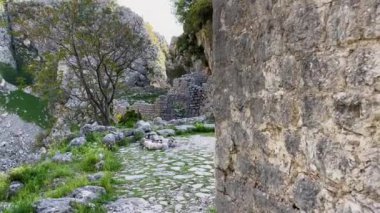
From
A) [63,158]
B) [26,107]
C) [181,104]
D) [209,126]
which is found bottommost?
A: [63,158]

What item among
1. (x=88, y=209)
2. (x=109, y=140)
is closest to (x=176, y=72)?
(x=109, y=140)

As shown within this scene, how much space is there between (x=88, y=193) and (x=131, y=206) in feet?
2.10

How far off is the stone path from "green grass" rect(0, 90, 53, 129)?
1880 cm

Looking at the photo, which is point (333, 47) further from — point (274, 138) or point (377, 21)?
point (274, 138)

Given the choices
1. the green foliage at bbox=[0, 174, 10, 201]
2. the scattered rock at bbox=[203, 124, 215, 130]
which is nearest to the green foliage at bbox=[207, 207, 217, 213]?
the green foliage at bbox=[0, 174, 10, 201]

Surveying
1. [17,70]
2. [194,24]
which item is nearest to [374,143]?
[194,24]

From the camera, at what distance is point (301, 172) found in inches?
86.4

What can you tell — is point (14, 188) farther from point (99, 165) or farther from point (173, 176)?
point (173, 176)

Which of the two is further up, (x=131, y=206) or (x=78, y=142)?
(x=78, y=142)

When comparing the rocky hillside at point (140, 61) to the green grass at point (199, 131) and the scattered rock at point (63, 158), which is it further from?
the scattered rock at point (63, 158)

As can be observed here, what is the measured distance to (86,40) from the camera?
1502 centimetres

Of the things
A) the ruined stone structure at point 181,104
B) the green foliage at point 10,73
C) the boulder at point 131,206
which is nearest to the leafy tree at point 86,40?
the ruined stone structure at point 181,104

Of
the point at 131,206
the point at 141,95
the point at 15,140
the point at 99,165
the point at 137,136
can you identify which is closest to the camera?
the point at 131,206

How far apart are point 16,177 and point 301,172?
6183 mm
